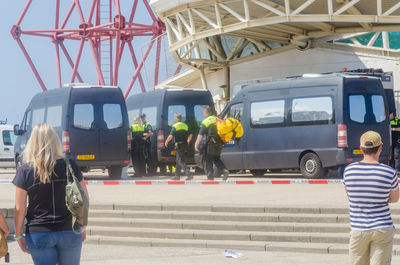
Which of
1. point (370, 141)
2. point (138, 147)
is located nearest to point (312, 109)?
point (138, 147)

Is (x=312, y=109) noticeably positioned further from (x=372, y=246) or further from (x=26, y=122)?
(x=372, y=246)

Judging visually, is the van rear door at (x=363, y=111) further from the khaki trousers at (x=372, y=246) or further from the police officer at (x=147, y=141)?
the khaki trousers at (x=372, y=246)

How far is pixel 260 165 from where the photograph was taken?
19.7 meters

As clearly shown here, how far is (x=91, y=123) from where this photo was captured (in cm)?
2031

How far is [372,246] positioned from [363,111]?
41.0 ft

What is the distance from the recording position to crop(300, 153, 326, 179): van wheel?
18422mm

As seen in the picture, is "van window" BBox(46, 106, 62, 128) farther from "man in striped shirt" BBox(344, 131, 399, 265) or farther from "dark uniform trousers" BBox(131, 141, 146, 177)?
"man in striped shirt" BBox(344, 131, 399, 265)

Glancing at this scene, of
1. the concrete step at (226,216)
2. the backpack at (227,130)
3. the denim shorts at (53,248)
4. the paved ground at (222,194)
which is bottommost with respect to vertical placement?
the concrete step at (226,216)

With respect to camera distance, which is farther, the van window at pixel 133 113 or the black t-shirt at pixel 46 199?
the van window at pixel 133 113

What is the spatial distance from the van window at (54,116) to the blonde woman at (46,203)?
1467 centimetres

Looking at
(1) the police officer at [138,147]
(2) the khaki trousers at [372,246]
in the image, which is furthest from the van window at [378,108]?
(2) the khaki trousers at [372,246]

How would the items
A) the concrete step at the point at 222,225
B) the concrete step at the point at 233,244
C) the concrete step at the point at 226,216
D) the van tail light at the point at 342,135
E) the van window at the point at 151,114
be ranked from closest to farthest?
the concrete step at the point at 233,244 → the concrete step at the point at 222,225 → the concrete step at the point at 226,216 → the van tail light at the point at 342,135 → the van window at the point at 151,114

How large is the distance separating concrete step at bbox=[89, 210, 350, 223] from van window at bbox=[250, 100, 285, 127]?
25.1 ft

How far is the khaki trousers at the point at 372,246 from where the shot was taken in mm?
6070
